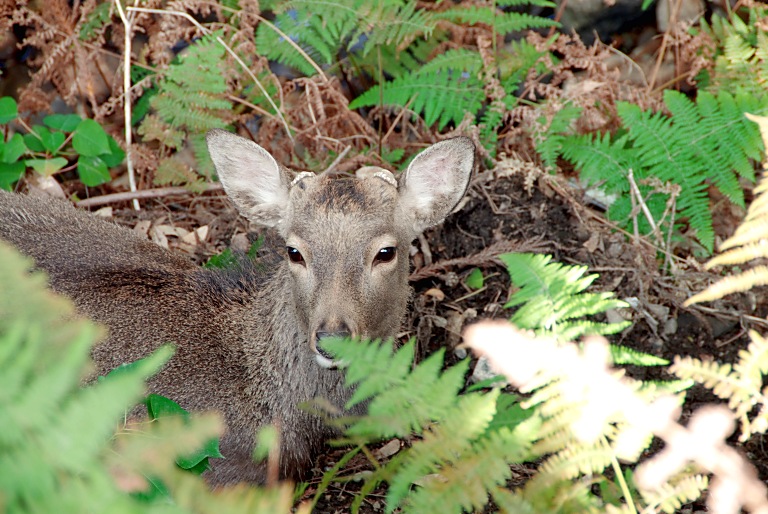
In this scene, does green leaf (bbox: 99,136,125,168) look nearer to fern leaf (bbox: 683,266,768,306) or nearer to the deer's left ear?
the deer's left ear

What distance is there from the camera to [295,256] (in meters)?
4.35

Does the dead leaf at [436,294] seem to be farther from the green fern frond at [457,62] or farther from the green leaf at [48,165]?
the green leaf at [48,165]

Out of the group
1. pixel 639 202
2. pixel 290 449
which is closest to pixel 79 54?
pixel 290 449

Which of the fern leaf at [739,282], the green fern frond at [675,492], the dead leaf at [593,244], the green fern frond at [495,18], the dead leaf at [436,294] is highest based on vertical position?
the fern leaf at [739,282]

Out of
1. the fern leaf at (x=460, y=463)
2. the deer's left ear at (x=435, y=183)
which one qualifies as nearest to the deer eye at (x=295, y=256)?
the deer's left ear at (x=435, y=183)

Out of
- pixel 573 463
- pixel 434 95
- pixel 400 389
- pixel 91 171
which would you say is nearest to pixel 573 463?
pixel 573 463

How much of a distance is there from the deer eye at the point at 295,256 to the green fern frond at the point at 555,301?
62.6 inches

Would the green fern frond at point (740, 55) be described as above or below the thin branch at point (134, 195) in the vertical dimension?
above

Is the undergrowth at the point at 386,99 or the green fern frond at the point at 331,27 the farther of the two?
the green fern frond at the point at 331,27

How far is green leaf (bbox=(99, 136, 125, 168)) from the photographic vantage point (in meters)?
6.53

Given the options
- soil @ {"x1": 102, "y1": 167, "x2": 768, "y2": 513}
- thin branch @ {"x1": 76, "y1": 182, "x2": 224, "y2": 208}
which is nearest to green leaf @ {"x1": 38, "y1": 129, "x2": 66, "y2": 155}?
thin branch @ {"x1": 76, "y1": 182, "x2": 224, "y2": 208}

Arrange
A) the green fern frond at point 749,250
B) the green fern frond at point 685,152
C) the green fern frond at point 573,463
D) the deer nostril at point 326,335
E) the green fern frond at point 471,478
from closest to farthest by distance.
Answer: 1. the green fern frond at point 471,478
2. the green fern frond at point 573,463
3. the green fern frond at point 749,250
4. the deer nostril at point 326,335
5. the green fern frond at point 685,152

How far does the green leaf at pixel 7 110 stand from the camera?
6270 millimetres

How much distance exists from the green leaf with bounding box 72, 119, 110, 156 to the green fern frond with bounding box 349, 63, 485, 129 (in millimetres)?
2102
